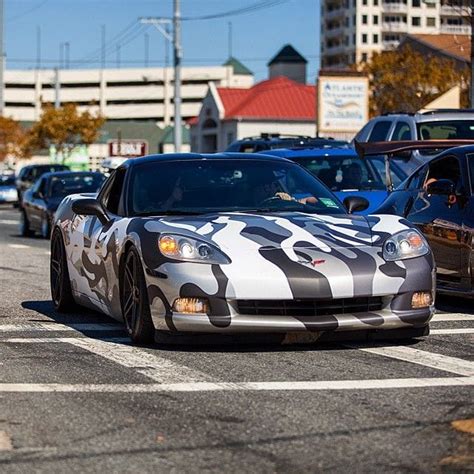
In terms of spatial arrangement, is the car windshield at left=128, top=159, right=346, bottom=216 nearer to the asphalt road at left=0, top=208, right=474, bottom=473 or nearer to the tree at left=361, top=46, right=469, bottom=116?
the asphalt road at left=0, top=208, right=474, bottom=473

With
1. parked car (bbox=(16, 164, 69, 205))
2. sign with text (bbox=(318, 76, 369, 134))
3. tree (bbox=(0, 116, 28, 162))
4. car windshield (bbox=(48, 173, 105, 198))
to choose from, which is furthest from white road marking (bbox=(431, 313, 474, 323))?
tree (bbox=(0, 116, 28, 162))

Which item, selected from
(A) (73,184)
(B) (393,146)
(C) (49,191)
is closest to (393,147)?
(B) (393,146)

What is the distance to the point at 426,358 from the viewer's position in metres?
8.97

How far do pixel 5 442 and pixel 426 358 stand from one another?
3366mm

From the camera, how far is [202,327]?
9156 mm

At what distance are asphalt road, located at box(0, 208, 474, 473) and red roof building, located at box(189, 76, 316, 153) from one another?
81.1 metres

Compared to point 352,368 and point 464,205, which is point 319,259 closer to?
point 352,368

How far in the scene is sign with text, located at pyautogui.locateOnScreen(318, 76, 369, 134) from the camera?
57.4 meters

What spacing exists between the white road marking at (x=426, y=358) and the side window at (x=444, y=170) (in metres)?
3.70

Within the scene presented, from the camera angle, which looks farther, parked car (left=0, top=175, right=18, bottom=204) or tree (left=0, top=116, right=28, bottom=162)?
tree (left=0, top=116, right=28, bottom=162)

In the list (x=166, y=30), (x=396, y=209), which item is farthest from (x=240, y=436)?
(x=166, y=30)

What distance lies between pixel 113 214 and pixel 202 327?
6.27 feet

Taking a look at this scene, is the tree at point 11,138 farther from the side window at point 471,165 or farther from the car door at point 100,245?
the car door at point 100,245

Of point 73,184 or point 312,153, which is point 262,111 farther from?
point 312,153
